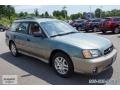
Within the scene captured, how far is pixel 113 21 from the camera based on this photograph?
15648 millimetres

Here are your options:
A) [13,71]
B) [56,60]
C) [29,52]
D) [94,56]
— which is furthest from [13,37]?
[94,56]

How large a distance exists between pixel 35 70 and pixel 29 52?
2.38 feet

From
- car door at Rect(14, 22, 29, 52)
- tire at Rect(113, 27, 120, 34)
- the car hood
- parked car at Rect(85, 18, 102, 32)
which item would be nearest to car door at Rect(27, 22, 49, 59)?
car door at Rect(14, 22, 29, 52)

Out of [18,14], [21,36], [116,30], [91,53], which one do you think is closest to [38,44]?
[21,36]

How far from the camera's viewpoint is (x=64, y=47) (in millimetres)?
4906

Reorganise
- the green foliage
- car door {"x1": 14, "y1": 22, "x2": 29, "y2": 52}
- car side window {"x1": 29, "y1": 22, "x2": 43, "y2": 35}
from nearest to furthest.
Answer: car side window {"x1": 29, "y1": 22, "x2": 43, "y2": 35} → car door {"x1": 14, "y1": 22, "x2": 29, "y2": 52} → the green foliage

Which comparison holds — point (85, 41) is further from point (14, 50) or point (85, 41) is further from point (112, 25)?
point (112, 25)

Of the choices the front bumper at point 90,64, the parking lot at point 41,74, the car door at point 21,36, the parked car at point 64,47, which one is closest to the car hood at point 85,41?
the parked car at point 64,47

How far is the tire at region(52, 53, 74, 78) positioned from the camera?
4.86 m

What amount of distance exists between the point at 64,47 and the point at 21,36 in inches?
91.7

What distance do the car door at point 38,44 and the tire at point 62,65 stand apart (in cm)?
41

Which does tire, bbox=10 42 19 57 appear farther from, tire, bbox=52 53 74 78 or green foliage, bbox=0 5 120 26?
tire, bbox=52 53 74 78

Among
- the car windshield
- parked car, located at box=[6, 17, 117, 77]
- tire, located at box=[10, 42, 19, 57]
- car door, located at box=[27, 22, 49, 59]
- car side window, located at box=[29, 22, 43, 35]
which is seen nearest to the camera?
parked car, located at box=[6, 17, 117, 77]

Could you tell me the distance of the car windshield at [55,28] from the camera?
570 centimetres
